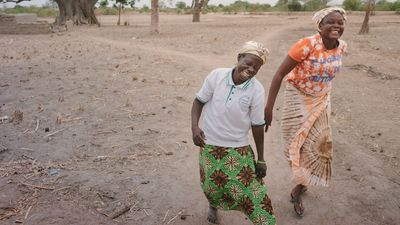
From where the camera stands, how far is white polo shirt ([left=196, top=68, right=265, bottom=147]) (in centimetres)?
274

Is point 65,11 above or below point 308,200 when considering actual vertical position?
above

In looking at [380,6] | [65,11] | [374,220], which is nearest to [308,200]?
[374,220]

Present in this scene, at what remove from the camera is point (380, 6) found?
1758 inches

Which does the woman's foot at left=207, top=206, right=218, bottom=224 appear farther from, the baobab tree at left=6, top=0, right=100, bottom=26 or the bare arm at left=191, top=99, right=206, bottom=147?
the baobab tree at left=6, top=0, right=100, bottom=26

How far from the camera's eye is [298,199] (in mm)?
3650

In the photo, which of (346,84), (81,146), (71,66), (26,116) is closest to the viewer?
(81,146)

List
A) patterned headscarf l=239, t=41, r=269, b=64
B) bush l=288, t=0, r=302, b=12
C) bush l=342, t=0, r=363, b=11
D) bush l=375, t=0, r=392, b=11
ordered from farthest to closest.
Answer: bush l=288, t=0, r=302, b=12 → bush l=375, t=0, r=392, b=11 → bush l=342, t=0, r=363, b=11 → patterned headscarf l=239, t=41, r=269, b=64

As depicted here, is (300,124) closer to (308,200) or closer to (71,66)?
(308,200)

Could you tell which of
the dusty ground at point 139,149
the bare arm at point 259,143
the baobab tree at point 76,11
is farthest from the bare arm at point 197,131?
the baobab tree at point 76,11

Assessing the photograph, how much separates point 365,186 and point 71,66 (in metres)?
7.31

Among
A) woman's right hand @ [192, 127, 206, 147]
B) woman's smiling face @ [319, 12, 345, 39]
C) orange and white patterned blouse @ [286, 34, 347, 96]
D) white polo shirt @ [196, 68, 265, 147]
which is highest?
woman's smiling face @ [319, 12, 345, 39]

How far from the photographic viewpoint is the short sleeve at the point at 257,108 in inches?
108

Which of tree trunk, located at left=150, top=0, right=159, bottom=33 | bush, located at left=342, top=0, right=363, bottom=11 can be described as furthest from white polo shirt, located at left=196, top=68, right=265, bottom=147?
bush, located at left=342, top=0, right=363, bottom=11

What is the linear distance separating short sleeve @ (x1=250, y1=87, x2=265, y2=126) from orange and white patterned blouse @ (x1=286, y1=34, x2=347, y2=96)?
74 centimetres
